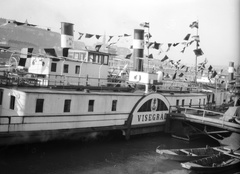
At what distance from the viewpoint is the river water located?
43.1 feet

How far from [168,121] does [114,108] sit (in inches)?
211

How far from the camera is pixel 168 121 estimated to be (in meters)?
21.2

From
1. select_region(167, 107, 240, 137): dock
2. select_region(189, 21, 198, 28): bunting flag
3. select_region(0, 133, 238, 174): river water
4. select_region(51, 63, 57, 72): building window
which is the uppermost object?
select_region(189, 21, 198, 28): bunting flag

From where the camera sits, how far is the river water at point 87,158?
13.1 m

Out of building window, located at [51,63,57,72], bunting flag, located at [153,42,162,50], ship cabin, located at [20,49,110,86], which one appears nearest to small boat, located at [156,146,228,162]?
ship cabin, located at [20,49,110,86]

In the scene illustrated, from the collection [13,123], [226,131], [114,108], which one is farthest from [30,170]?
[226,131]

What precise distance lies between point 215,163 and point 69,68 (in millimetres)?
10960

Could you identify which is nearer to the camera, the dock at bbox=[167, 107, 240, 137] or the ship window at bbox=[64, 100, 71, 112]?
the ship window at bbox=[64, 100, 71, 112]

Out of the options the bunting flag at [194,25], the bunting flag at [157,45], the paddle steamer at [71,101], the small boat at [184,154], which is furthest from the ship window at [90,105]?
the bunting flag at [194,25]

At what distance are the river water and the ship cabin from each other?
13.1 ft

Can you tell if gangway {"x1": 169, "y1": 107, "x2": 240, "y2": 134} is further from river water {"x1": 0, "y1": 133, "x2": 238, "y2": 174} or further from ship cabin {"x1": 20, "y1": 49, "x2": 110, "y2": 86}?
ship cabin {"x1": 20, "y1": 49, "x2": 110, "y2": 86}

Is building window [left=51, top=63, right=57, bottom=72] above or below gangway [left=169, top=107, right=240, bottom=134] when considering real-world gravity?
above

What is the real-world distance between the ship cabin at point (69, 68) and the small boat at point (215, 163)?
25.4ft

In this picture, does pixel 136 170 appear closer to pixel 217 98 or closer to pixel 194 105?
pixel 194 105
